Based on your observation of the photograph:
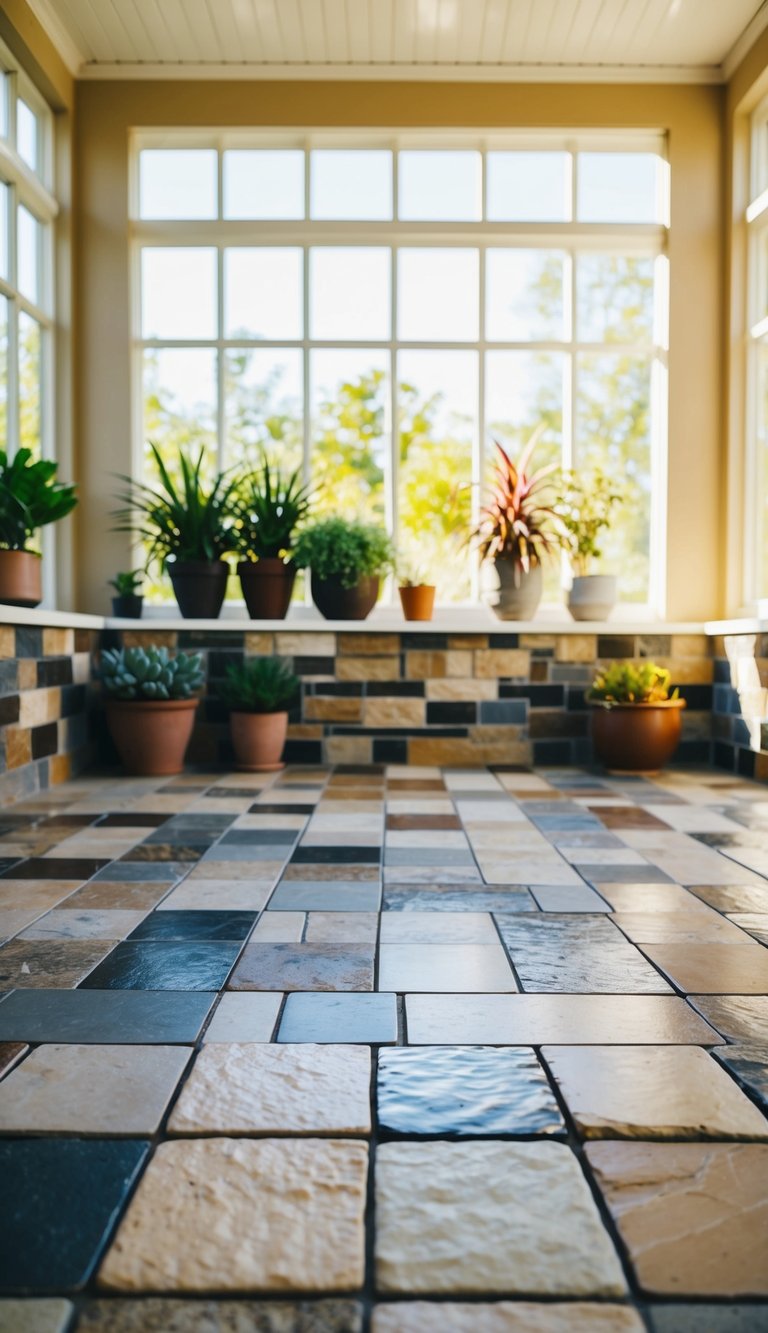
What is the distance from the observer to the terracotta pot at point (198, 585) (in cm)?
469

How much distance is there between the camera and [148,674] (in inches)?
160

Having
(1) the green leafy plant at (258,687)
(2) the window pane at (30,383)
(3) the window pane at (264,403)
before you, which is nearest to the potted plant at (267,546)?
(1) the green leafy plant at (258,687)

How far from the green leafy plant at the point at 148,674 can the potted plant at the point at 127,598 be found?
55 cm

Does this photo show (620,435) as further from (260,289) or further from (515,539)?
(260,289)

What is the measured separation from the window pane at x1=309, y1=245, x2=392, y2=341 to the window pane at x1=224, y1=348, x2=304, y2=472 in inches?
10.2

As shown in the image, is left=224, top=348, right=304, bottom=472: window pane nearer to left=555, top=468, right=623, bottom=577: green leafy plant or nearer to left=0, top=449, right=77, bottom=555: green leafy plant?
left=555, top=468, right=623, bottom=577: green leafy plant

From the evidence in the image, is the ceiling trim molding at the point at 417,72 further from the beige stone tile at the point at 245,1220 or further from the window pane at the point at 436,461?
the beige stone tile at the point at 245,1220

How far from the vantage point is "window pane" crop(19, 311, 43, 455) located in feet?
15.3

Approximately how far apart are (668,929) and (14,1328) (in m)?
1.47

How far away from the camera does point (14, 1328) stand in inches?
32.2

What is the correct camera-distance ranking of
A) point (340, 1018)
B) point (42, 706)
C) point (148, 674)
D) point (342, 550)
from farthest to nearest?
point (342, 550), point (148, 674), point (42, 706), point (340, 1018)

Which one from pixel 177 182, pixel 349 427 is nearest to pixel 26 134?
pixel 177 182

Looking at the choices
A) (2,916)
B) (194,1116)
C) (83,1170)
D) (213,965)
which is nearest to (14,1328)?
(83,1170)

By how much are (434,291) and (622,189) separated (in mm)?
1172
